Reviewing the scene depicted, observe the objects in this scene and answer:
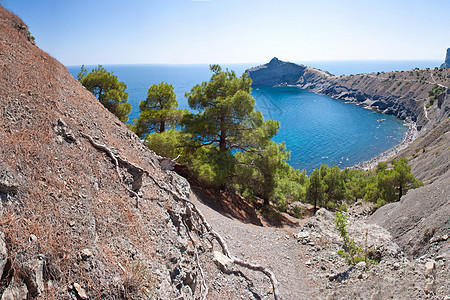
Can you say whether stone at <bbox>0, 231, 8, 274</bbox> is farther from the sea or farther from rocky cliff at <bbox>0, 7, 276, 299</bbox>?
the sea

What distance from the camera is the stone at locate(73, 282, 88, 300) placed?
14.5ft

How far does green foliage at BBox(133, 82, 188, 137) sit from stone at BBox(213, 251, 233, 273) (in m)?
13.9

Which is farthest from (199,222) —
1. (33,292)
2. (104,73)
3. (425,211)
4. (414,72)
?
(414,72)

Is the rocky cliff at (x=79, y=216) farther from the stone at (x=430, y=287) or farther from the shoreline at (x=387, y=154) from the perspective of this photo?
the shoreline at (x=387, y=154)

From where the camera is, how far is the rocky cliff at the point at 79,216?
447 cm

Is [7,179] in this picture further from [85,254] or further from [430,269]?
[430,269]

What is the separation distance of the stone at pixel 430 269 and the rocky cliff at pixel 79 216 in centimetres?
512

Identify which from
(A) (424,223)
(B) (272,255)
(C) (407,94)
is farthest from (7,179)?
(C) (407,94)

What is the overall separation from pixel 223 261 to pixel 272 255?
3.67 m

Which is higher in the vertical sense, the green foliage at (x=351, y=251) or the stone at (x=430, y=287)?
the stone at (x=430, y=287)

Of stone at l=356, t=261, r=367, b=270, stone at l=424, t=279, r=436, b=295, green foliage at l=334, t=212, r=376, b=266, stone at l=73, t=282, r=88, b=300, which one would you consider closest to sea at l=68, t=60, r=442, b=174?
green foliage at l=334, t=212, r=376, b=266

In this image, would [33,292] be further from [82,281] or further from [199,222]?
[199,222]

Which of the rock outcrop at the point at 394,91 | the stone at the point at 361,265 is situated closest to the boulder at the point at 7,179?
the stone at the point at 361,265

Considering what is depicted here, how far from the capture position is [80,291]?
176 inches
